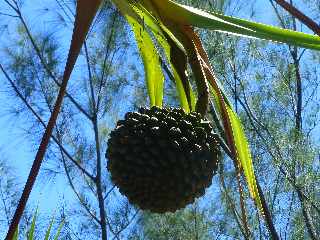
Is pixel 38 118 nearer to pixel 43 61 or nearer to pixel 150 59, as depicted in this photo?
pixel 43 61

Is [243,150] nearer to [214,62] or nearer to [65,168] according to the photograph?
[214,62]

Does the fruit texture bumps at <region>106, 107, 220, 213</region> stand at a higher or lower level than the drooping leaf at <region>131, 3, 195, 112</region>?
lower

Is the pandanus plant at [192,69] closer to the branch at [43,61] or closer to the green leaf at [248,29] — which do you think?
the green leaf at [248,29]

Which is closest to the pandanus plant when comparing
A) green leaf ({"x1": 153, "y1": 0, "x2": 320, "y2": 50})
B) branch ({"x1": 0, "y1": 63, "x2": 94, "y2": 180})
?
green leaf ({"x1": 153, "y1": 0, "x2": 320, "y2": 50})

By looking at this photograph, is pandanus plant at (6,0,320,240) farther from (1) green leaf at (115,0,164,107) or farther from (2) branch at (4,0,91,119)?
(2) branch at (4,0,91,119)

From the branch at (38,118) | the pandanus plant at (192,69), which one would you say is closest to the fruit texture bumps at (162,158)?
the pandanus plant at (192,69)

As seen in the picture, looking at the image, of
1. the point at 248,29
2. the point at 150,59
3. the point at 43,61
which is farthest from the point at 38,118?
the point at 248,29

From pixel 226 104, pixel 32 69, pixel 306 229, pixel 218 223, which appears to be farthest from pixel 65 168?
pixel 226 104

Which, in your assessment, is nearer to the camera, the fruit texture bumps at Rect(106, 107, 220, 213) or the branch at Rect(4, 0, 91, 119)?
the fruit texture bumps at Rect(106, 107, 220, 213)
